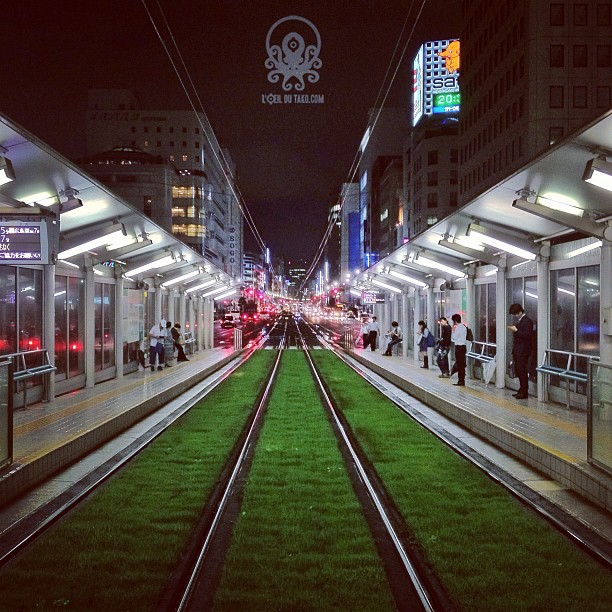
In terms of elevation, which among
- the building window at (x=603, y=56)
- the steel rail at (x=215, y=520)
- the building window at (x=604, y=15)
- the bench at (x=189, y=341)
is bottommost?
the steel rail at (x=215, y=520)

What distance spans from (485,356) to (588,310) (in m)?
5.91

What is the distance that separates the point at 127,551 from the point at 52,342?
927cm

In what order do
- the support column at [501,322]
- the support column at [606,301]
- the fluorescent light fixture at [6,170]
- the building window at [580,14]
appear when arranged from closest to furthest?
the fluorescent light fixture at [6,170] < the support column at [606,301] < the support column at [501,322] < the building window at [580,14]

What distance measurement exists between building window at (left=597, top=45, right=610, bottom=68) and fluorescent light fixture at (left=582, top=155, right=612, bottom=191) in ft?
169

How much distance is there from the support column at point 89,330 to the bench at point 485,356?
388 inches

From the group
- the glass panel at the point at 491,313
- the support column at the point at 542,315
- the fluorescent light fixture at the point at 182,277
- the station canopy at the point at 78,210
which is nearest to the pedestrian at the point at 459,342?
the glass panel at the point at 491,313

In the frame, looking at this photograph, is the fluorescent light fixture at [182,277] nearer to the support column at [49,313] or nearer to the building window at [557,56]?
the support column at [49,313]

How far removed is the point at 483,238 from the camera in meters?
15.3

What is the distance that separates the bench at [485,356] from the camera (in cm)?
1730

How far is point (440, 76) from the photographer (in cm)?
9250

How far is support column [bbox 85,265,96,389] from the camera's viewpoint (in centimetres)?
1688

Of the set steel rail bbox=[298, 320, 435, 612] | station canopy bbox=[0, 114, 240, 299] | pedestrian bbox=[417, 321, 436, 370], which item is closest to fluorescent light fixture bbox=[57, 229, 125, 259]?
station canopy bbox=[0, 114, 240, 299]

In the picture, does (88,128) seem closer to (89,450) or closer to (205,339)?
(205,339)

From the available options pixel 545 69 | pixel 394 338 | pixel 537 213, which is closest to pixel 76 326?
pixel 537 213
